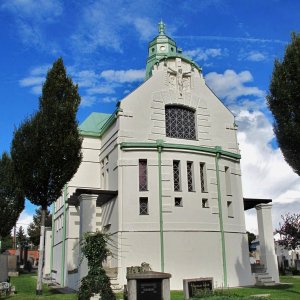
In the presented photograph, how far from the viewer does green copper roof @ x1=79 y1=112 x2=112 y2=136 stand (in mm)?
30141

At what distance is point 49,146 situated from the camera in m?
21.1

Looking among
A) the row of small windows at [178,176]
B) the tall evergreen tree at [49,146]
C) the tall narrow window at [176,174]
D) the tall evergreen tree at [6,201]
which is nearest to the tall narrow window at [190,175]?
the row of small windows at [178,176]

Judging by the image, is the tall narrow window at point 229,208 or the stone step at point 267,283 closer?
the stone step at point 267,283

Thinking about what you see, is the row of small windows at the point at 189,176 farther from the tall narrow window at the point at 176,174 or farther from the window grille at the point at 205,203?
the window grille at the point at 205,203

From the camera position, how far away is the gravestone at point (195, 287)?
53.6 feet

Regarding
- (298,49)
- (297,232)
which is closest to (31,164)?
(298,49)

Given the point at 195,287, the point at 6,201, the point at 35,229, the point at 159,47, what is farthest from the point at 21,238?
the point at 195,287

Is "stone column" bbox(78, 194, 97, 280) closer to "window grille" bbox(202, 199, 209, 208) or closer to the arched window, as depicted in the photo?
the arched window

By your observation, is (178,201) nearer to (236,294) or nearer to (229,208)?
(229,208)

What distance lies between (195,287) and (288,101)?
9.10 meters

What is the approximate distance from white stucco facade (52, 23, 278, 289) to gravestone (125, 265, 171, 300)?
27.5 ft

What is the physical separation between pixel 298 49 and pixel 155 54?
60.3 ft

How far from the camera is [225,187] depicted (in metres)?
27.3

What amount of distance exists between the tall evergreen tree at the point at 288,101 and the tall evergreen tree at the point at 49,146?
32.7ft
